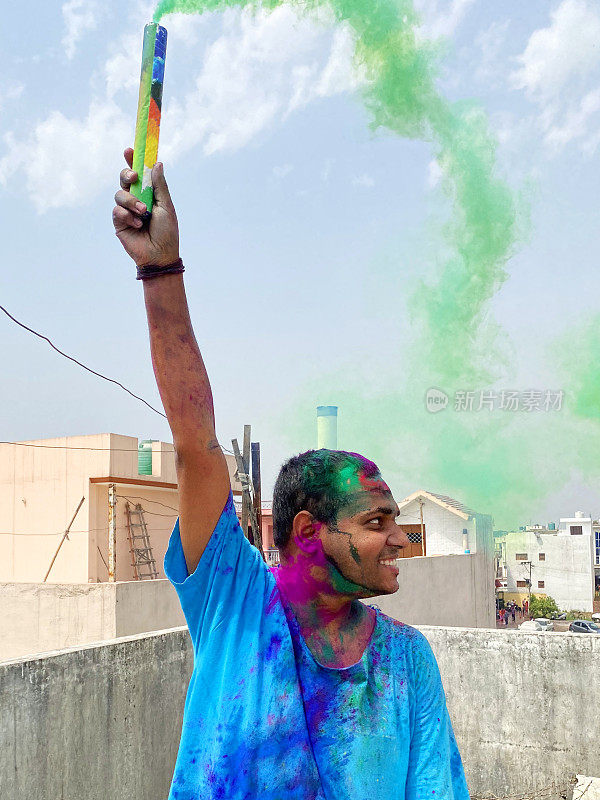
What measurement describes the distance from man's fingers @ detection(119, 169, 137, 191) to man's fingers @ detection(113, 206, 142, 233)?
0.05 meters

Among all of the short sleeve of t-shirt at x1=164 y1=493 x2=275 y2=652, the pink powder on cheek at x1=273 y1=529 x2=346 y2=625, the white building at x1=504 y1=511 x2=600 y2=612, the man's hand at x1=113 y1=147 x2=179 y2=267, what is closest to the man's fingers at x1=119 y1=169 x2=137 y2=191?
the man's hand at x1=113 y1=147 x2=179 y2=267

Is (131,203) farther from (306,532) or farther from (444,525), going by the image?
(444,525)

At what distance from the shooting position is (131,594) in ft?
35.4

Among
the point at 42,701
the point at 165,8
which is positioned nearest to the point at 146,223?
the point at 165,8

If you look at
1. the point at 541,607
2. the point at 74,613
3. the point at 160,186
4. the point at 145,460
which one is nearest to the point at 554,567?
the point at 541,607

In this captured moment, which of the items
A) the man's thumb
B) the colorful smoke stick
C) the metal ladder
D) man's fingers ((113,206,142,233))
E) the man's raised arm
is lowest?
the metal ladder

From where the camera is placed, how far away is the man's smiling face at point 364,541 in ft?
4.88

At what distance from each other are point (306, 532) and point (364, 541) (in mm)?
121

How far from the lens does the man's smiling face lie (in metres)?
1.49

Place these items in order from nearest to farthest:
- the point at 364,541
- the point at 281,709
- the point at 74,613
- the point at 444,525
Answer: the point at 281,709 < the point at 364,541 < the point at 74,613 < the point at 444,525

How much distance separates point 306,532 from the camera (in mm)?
1534

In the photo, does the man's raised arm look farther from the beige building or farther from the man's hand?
the beige building

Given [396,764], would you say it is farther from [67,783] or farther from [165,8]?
[67,783]

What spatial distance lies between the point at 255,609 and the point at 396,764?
15.3 inches
